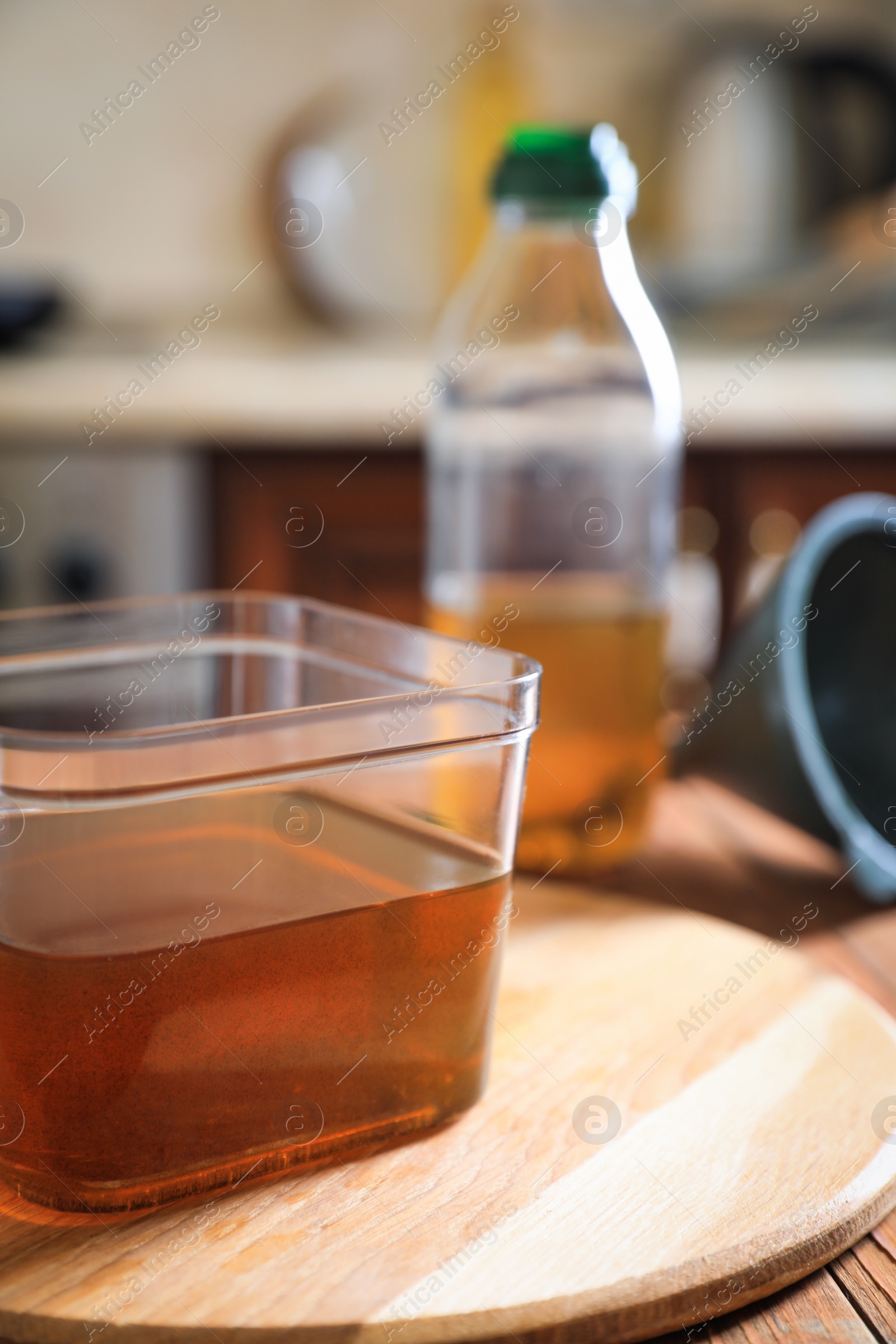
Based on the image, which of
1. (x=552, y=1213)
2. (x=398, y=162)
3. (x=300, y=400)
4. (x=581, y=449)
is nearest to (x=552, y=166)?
(x=581, y=449)

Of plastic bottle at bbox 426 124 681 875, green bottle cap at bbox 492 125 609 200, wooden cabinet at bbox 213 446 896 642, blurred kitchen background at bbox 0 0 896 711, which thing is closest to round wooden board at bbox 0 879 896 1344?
plastic bottle at bbox 426 124 681 875

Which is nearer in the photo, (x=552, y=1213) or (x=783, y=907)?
(x=552, y=1213)

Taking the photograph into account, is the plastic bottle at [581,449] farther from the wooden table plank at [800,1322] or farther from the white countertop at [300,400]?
the white countertop at [300,400]

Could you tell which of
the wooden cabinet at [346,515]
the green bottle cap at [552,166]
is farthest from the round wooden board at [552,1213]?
the wooden cabinet at [346,515]

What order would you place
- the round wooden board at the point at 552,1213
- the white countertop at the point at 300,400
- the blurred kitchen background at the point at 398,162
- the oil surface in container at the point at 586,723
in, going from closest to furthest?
the round wooden board at the point at 552,1213 → the oil surface in container at the point at 586,723 → the white countertop at the point at 300,400 → the blurred kitchen background at the point at 398,162

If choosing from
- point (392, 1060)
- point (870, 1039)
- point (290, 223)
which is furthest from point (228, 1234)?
point (290, 223)

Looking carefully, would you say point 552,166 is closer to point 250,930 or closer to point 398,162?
point 250,930

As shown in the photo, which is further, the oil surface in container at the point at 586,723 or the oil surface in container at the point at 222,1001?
the oil surface in container at the point at 586,723

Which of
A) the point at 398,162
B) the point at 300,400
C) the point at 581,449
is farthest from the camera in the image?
the point at 398,162
